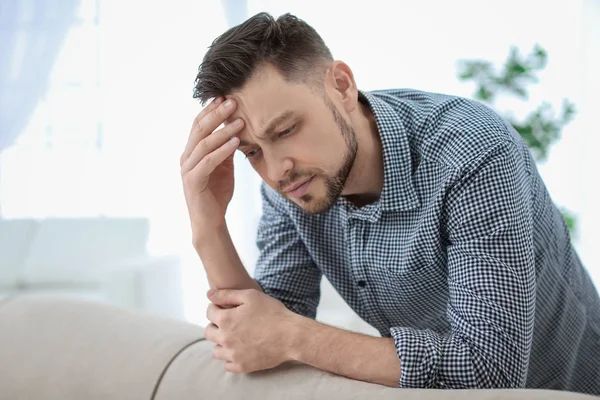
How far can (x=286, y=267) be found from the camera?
5.08 ft

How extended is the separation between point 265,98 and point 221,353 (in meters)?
0.49

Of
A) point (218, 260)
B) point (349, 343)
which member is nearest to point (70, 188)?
point (218, 260)

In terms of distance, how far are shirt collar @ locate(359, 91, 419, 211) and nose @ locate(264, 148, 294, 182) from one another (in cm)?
20

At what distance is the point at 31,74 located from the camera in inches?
153

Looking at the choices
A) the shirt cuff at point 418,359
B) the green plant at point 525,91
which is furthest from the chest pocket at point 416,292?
the green plant at point 525,91

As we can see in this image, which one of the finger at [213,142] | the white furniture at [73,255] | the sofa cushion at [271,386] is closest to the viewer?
the sofa cushion at [271,386]

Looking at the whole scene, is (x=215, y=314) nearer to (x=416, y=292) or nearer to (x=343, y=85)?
(x=416, y=292)

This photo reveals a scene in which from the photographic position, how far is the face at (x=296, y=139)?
4.19 feet

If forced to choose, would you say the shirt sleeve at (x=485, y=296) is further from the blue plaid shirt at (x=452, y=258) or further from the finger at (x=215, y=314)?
the finger at (x=215, y=314)

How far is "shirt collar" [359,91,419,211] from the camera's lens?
1.34 metres

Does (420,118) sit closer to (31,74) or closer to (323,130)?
(323,130)

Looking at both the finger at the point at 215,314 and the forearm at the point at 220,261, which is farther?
the forearm at the point at 220,261

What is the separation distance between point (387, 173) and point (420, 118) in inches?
5.4

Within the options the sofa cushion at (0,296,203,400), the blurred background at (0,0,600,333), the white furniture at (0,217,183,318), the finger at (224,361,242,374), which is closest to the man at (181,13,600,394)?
the finger at (224,361,242,374)
